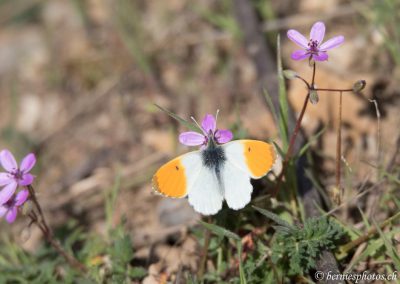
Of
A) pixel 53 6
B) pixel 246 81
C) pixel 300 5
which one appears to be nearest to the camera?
pixel 246 81

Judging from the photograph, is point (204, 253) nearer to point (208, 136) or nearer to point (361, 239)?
point (208, 136)

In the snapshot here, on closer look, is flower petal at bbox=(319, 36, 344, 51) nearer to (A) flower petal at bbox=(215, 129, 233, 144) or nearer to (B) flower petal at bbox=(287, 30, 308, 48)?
(B) flower petal at bbox=(287, 30, 308, 48)

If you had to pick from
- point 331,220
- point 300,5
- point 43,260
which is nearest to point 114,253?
point 43,260

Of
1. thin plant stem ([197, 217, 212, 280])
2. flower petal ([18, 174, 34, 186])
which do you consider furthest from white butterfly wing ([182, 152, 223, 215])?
flower petal ([18, 174, 34, 186])

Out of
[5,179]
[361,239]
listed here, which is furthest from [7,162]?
[361,239]

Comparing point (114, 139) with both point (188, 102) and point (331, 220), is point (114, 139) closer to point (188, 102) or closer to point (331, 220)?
point (188, 102)

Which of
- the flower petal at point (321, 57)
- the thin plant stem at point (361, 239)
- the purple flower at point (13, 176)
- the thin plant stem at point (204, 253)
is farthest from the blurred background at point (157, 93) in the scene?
the flower petal at point (321, 57)
